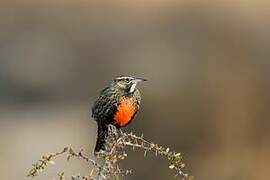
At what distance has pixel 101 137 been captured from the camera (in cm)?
487

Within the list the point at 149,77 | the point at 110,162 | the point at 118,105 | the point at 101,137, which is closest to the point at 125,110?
the point at 118,105

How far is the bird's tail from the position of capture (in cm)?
478

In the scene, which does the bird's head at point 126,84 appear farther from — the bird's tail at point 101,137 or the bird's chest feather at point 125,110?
the bird's tail at point 101,137

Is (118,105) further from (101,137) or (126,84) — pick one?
(101,137)

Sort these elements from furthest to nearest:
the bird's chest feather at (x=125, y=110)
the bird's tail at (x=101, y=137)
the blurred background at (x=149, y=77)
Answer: the blurred background at (x=149, y=77)
the bird's chest feather at (x=125, y=110)
the bird's tail at (x=101, y=137)

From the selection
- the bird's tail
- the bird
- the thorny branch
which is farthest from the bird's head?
the thorny branch

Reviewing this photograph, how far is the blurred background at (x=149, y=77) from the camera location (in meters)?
11.4

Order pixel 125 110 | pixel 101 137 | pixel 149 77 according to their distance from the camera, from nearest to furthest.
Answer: pixel 101 137
pixel 125 110
pixel 149 77

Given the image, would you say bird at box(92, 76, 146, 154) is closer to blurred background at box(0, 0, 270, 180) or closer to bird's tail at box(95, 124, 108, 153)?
bird's tail at box(95, 124, 108, 153)

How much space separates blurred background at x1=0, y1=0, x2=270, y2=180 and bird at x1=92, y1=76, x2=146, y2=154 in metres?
5.42

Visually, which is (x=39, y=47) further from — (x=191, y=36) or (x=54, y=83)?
(x=191, y=36)

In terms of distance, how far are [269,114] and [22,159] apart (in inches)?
111

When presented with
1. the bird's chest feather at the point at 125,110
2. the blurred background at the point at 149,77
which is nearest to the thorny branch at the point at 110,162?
the bird's chest feather at the point at 125,110

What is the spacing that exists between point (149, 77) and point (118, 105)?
7609 mm
